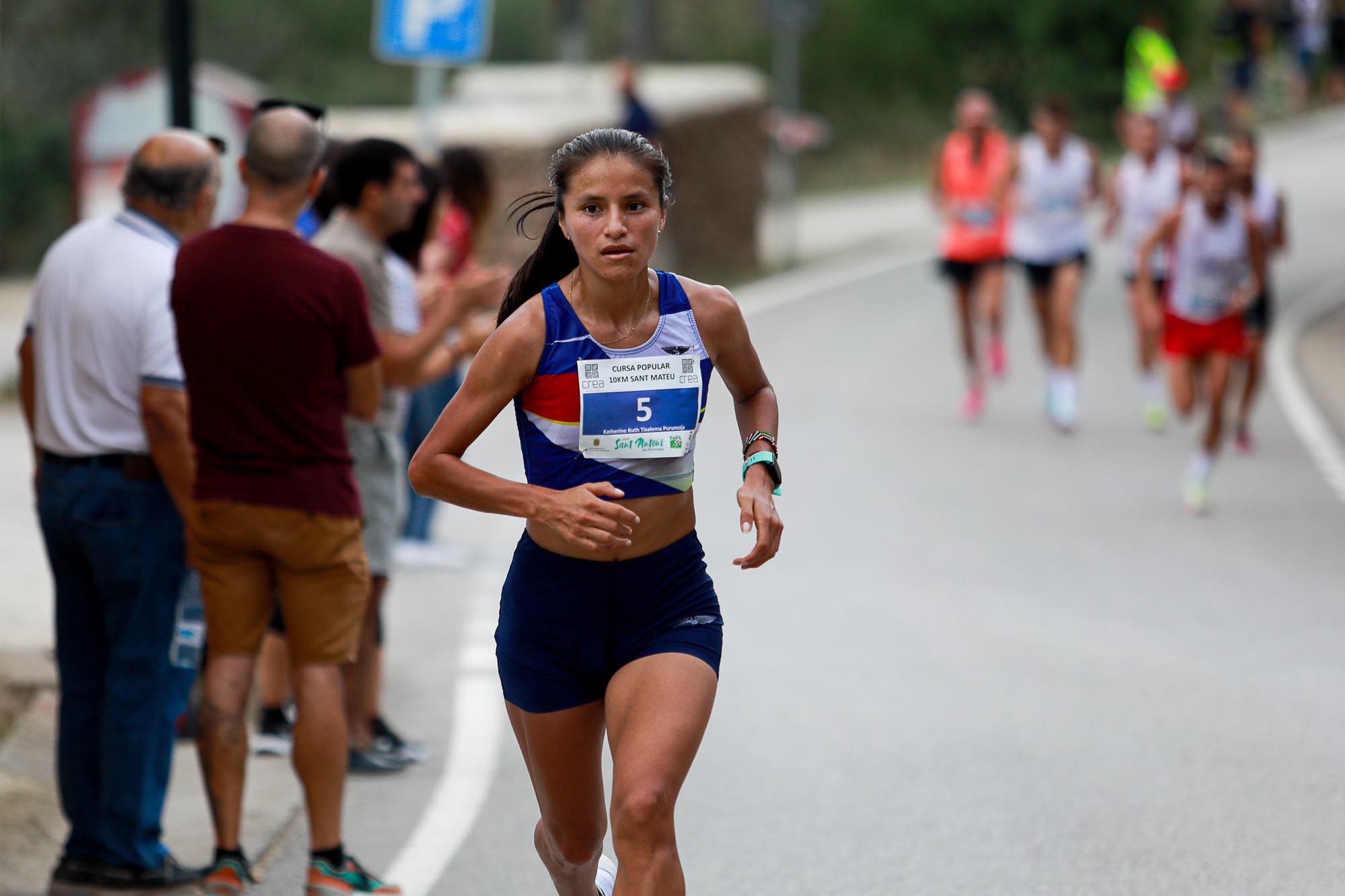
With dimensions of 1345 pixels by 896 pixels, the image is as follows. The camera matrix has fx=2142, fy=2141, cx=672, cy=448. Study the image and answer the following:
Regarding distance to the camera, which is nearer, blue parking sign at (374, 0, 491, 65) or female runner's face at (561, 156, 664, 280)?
female runner's face at (561, 156, 664, 280)

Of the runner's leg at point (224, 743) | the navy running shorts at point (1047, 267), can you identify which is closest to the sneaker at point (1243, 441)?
the navy running shorts at point (1047, 267)

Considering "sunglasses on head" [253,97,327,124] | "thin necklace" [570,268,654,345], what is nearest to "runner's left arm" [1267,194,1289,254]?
"sunglasses on head" [253,97,327,124]

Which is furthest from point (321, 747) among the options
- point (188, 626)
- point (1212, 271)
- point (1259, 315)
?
point (1259, 315)

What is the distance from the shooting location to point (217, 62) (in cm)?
3328

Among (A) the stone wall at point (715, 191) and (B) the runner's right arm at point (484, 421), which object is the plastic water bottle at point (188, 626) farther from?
(A) the stone wall at point (715, 191)

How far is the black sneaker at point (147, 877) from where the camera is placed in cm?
591

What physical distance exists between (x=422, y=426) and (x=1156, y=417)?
689 cm

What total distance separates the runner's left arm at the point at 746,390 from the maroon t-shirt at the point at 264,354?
1257 millimetres

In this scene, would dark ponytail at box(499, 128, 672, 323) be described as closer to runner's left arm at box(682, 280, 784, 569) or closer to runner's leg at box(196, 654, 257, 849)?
runner's left arm at box(682, 280, 784, 569)

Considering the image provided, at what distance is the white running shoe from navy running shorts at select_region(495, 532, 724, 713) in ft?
1.75

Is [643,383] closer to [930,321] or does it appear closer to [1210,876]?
[1210,876]

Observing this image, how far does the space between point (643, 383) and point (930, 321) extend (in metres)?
16.1

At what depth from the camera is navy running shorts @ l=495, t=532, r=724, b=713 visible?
465 centimetres

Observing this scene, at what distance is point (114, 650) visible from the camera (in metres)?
5.95
